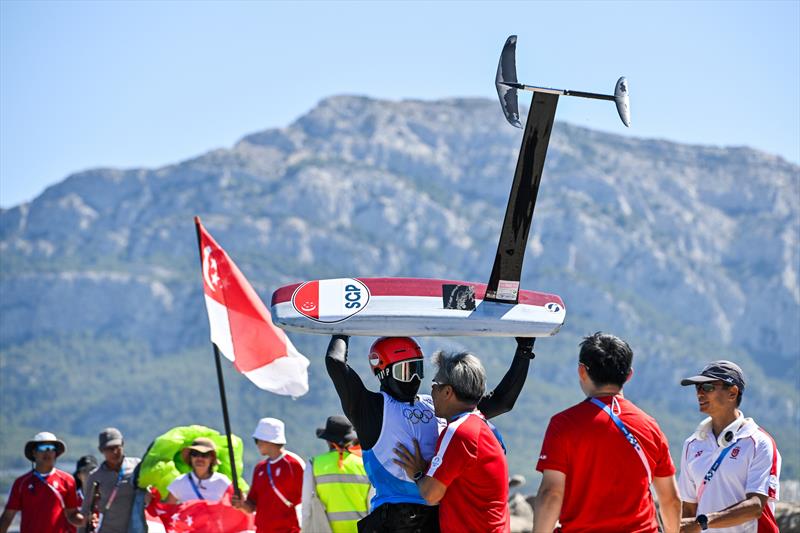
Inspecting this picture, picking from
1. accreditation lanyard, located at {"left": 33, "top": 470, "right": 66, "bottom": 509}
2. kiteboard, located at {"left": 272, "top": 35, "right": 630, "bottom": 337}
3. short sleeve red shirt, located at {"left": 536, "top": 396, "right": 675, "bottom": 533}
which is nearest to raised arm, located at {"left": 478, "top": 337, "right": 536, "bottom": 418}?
kiteboard, located at {"left": 272, "top": 35, "right": 630, "bottom": 337}

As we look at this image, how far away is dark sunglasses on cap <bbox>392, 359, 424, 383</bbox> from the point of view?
6.29 m

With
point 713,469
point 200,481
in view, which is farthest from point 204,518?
point 713,469

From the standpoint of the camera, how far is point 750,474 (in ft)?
22.6

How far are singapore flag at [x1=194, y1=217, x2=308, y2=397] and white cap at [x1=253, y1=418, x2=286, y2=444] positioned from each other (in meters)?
0.31

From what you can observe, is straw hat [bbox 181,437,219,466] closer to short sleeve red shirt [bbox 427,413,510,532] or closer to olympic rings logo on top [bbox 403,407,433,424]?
olympic rings logo on top [bbox 403,407,433,424]

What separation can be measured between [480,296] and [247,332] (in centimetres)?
463

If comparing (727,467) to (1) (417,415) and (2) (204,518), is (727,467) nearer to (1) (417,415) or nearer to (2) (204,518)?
(1) (417,415)

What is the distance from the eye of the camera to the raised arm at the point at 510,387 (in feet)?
21.9

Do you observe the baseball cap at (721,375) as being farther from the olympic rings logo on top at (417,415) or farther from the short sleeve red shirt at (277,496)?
the short sleeve red shirt at (277,496)

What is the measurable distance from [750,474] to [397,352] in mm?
2210

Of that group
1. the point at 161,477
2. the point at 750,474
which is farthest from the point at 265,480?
the point at 750,474

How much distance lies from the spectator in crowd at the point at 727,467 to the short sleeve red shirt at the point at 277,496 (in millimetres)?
4079

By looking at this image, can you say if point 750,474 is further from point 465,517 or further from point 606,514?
point 465,517

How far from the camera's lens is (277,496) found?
34.3 ft
